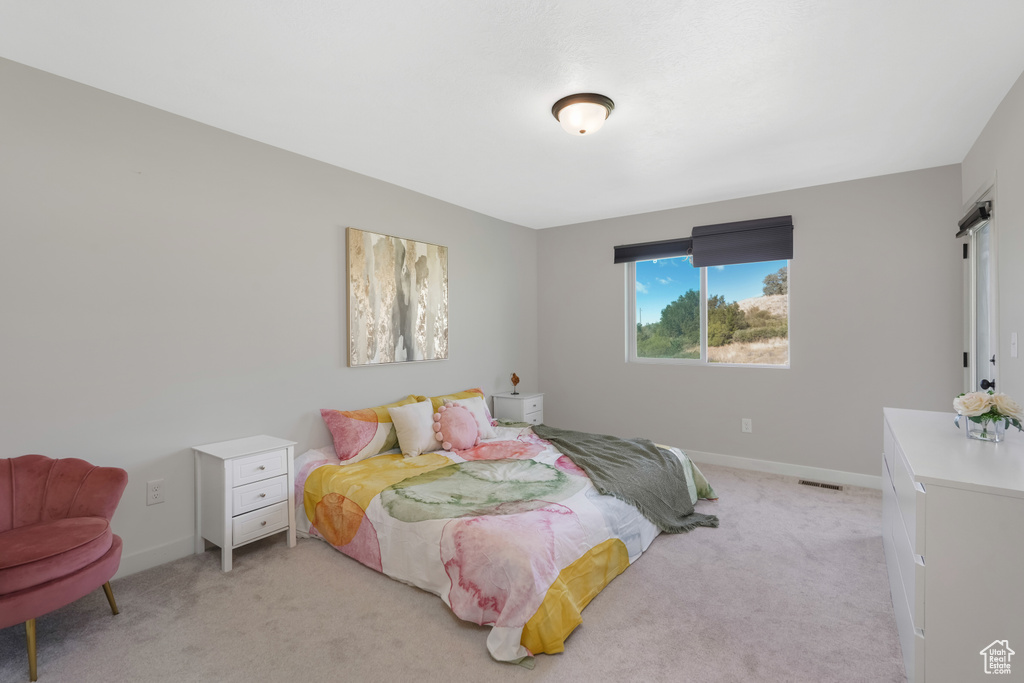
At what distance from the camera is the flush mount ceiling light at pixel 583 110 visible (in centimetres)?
235

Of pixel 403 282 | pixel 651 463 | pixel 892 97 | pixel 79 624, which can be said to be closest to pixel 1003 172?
pixel 892 97

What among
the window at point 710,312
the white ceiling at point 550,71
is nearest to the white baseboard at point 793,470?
the window at point 710,312

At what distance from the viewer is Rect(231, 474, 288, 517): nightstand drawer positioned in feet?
8.30

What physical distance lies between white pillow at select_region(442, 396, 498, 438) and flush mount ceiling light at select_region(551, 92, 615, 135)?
2.18 m

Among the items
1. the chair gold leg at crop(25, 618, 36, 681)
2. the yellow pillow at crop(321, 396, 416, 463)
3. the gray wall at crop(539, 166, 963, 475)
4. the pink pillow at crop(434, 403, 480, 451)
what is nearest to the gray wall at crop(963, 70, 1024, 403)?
the gray wall at crop(539, 166, 963, 475)

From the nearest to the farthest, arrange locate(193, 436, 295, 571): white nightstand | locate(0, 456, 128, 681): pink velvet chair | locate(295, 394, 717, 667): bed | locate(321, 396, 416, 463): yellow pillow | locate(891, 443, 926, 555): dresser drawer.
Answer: locate(891, 443, 926, 555): dresser drawer
locate(0, 456, 128, 681): pink velvet chair
locate(295, 394, 717, 667): bed
locate(193, 436, 295, 571): white nightstand
locate(321, 396, 416, 463): yellow pillow

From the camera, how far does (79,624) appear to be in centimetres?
203

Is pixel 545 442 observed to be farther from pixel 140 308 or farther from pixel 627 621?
pixel 140 308

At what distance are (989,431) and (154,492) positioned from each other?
3.84m

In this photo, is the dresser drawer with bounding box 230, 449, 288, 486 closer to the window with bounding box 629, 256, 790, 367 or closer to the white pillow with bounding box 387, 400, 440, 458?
the white pillow with bounding box 387, 400, 440, 458

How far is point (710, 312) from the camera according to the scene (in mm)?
4504

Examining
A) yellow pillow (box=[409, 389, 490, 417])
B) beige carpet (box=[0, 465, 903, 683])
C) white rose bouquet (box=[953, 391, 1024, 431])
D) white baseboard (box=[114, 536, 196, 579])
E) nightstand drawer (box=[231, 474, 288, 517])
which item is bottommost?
beige carpet (box=[0, 465, 903, 683])

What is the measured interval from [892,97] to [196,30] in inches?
126

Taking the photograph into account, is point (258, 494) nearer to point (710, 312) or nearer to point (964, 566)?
point (964, 566)
